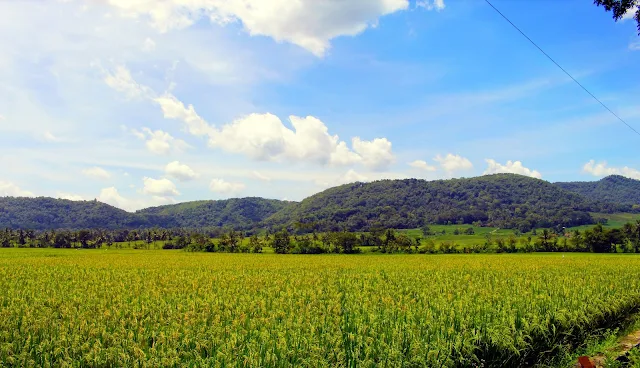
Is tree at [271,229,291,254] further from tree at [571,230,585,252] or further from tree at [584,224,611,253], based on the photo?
tree at [584,224,611,253]

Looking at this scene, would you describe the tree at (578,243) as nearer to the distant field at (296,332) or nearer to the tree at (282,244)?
the tree at (282,244)

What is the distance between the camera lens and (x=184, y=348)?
10797mm

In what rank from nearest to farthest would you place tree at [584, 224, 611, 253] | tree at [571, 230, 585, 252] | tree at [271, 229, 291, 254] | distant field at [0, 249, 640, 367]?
distant field at [0, 249, 640, 367] < tree at [584, 224, 611, 253] < tree at [571, 230, 585, 252] < tree at [271, 229, 291, 254]

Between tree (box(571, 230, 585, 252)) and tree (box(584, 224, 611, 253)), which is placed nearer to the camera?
tree (box(584, 224, 611, 253))

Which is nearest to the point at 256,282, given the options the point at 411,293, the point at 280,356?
the point at 411,293

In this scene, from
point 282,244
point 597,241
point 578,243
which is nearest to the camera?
point 597,241

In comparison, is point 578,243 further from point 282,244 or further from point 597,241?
point 282,244

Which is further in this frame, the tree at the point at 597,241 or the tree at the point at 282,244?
the tree at the point at 282,244

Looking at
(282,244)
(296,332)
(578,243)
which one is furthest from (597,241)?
(296,332)

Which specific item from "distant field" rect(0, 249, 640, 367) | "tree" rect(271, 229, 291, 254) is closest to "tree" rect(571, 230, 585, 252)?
"tree" rect(271, 229, 291, 254)

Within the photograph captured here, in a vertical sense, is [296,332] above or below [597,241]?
above

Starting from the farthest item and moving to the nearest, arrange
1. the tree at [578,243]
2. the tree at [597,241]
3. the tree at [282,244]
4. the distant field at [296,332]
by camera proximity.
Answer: the tree at [282,244]
the tree at [578,243]
the tree at [597,241]
the distant field at [296,332]

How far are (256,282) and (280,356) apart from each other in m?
20.7

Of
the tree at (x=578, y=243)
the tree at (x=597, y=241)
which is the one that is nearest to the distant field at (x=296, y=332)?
the tree at (x=597, y=241)
